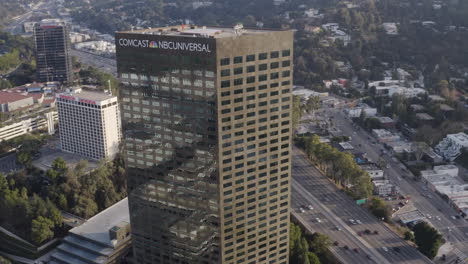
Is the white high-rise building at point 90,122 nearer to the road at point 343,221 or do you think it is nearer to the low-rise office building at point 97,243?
the low-rise office building at point 97,243

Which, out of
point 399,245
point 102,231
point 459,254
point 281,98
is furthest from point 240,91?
point 459,254

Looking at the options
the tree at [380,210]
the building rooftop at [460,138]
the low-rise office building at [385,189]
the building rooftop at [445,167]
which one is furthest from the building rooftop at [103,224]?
the building rooftop at [460,138]

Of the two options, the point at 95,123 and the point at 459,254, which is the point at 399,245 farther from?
the point at 95,123

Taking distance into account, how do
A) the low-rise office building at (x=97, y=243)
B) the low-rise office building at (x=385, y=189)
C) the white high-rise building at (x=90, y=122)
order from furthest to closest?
the white high-rise building at (x=90, y=122), the low-rise office building at (x=385, y=189), the low-rise office building at (x=97, y=243)

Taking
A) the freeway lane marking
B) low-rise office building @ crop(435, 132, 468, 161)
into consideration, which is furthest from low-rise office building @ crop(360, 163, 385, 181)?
low-rise office building @ crop(435, 132, 468, 161)

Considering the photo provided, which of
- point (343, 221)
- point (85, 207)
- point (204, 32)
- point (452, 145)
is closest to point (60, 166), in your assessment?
point (85, 207)

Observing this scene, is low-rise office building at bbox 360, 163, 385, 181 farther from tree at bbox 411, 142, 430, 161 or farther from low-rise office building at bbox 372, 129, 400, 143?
low-rise office building at bbox 372, 129, 400, 143

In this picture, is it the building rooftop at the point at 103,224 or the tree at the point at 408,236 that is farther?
the tree at the point at 408,236
